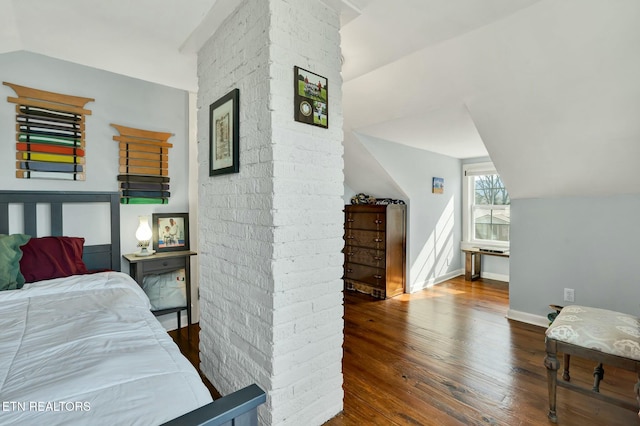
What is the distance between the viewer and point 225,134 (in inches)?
71.1

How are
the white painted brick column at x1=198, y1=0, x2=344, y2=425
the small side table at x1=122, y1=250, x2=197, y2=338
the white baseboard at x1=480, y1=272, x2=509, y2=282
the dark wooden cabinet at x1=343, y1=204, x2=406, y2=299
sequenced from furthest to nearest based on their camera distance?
the white baseboard at x1=480, y1=272, x2=509, y2=282, the dark wooden cabinet at x1=343, y1=204, x2=406, y2=299, the small side table at x1=122, y1=250, x2=197, y2=338, the white painted brick column at x1=198, y1=0, x2=344, y2=425

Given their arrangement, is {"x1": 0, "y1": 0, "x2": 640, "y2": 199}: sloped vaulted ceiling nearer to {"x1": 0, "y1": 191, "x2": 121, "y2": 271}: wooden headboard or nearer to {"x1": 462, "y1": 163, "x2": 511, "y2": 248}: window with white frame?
{"x1": 0, "y1": 191, "x2": 121, "y2": 271}: wooden headboard

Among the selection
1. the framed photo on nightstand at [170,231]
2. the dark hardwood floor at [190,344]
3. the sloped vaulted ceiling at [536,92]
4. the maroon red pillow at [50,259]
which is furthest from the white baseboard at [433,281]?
the maroon red pillow at [50,259]

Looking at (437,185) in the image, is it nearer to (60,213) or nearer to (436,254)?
(436,254)

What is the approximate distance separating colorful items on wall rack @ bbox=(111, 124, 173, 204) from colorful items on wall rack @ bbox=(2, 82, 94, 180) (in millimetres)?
277

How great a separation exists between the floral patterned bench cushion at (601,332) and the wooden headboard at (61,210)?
10.6ft

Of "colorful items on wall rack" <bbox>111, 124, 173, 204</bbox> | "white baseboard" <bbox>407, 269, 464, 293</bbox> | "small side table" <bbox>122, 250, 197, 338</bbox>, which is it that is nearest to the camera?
"small side table" <bbox>122, 250, 197, 338</bbox>

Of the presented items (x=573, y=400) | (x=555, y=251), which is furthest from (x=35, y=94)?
(x=555, y=251)

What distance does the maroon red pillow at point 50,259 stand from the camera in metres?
2.04

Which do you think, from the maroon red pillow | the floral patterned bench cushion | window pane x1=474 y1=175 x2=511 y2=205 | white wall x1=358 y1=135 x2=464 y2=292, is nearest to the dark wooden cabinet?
white wall x1=358 y1=135 x2=464 y2=292

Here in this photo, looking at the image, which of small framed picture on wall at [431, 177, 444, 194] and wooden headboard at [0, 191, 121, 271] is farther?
small framed picture on wall at [431, 177, 444, 194]

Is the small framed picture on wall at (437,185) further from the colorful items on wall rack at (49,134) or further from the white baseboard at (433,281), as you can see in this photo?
the colorful items on wall rack at (49,134)

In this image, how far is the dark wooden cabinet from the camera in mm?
4051

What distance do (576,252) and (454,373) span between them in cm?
185
